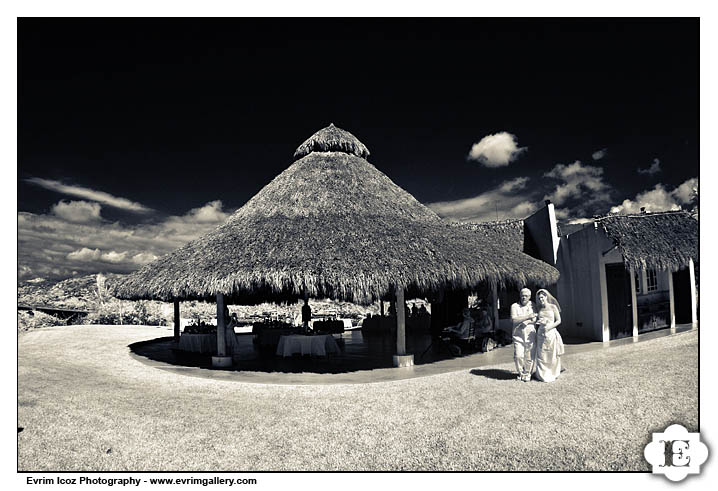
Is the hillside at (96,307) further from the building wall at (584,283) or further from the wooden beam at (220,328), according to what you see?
the building wall at (584,283)

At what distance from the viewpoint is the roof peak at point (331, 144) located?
13.0 m

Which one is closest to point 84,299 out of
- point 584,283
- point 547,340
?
point 584,283

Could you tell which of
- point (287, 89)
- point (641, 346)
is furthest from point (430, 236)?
point (641, 346)

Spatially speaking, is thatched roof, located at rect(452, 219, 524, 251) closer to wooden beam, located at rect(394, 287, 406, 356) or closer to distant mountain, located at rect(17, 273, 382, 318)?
wooden beam, located at rect(394, 287, 406, 356)

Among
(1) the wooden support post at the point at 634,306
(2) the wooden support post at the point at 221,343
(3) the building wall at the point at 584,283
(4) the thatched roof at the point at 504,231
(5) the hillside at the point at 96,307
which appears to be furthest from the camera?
(5) the hillside at the point at 96,307

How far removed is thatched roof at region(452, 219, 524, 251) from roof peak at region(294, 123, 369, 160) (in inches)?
160

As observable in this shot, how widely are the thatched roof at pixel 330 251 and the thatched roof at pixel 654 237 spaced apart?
184 cm

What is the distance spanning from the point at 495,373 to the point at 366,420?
3.37m

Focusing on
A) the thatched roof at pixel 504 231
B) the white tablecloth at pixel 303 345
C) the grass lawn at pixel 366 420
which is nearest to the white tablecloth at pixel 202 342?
the white tablecloth at pixel 303 345

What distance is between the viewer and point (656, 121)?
7.64 meters

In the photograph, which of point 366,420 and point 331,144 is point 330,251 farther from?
point 331,144

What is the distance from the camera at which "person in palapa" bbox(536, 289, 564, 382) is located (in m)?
6.80

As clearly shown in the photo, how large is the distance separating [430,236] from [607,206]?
5.34 meters

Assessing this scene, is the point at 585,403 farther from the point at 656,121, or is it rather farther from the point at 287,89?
the point at 287,89
